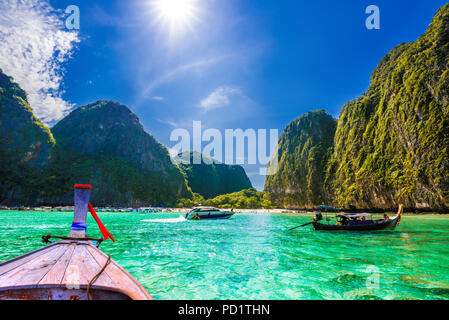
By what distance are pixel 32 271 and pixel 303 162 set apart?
137 meters

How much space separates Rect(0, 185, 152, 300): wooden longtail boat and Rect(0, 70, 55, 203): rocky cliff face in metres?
140

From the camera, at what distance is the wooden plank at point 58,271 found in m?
2.99

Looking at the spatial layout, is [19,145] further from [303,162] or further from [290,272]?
[303,162]

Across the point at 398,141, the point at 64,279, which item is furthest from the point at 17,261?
the point at 398,141

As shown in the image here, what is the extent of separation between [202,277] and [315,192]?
382ft

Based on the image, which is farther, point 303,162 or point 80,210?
point 303,162

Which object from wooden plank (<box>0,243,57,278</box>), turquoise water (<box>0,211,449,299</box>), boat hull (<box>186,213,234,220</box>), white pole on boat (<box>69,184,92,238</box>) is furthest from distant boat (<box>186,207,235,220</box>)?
wooden plank (<box>0,243,57,278</box>)

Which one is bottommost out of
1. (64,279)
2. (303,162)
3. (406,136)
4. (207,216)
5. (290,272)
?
(207,216)

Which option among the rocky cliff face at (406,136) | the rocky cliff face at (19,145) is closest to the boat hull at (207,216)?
the rocky cliff face at (406,136)

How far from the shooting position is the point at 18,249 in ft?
42.0

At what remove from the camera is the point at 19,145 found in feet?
369

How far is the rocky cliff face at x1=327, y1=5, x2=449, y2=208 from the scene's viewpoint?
55094 mm

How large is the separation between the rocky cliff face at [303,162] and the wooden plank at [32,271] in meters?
119
